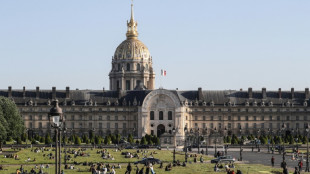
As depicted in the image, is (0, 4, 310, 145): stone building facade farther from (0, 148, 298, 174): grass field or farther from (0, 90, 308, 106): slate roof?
(0, 148, 298, 174): grass field

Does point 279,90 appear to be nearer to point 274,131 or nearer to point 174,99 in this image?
point 274,131

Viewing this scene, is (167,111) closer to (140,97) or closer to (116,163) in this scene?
(140,97)

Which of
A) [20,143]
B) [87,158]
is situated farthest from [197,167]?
[20,143]

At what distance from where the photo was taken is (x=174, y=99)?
18388 centimetres

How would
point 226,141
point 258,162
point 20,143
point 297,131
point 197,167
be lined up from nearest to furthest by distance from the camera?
1. point 197,167
2. point 258,162
3. point 20,143
4. point 226,141
5. point 297,131

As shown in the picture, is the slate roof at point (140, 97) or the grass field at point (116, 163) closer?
the grass field at point (116, 163)

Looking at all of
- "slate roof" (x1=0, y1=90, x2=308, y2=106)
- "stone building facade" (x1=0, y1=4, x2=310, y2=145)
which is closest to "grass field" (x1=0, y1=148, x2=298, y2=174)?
"stone building facade" (x1=0, y1=4, x2=310, y2=145)

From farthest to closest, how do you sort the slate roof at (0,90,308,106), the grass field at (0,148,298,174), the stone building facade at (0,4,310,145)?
the slate roof at (0,90,308,106), the stone building facade at (0,4,310,145), the grass field at (0,148,298,174)

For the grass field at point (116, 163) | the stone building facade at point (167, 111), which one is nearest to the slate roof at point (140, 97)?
the stone building facade at point (167, 111)

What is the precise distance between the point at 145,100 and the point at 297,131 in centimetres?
3609

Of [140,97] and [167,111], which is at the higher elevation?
[140,97]

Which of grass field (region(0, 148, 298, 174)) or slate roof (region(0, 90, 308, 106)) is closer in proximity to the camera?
grass field (region(0, 148, 298, 174))

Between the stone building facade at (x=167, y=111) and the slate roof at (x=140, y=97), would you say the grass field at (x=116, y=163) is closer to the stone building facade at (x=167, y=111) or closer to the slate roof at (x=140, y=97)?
the stone building facade at (x=167, y=111)

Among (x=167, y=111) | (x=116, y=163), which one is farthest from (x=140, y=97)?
(x=116, y=163)
